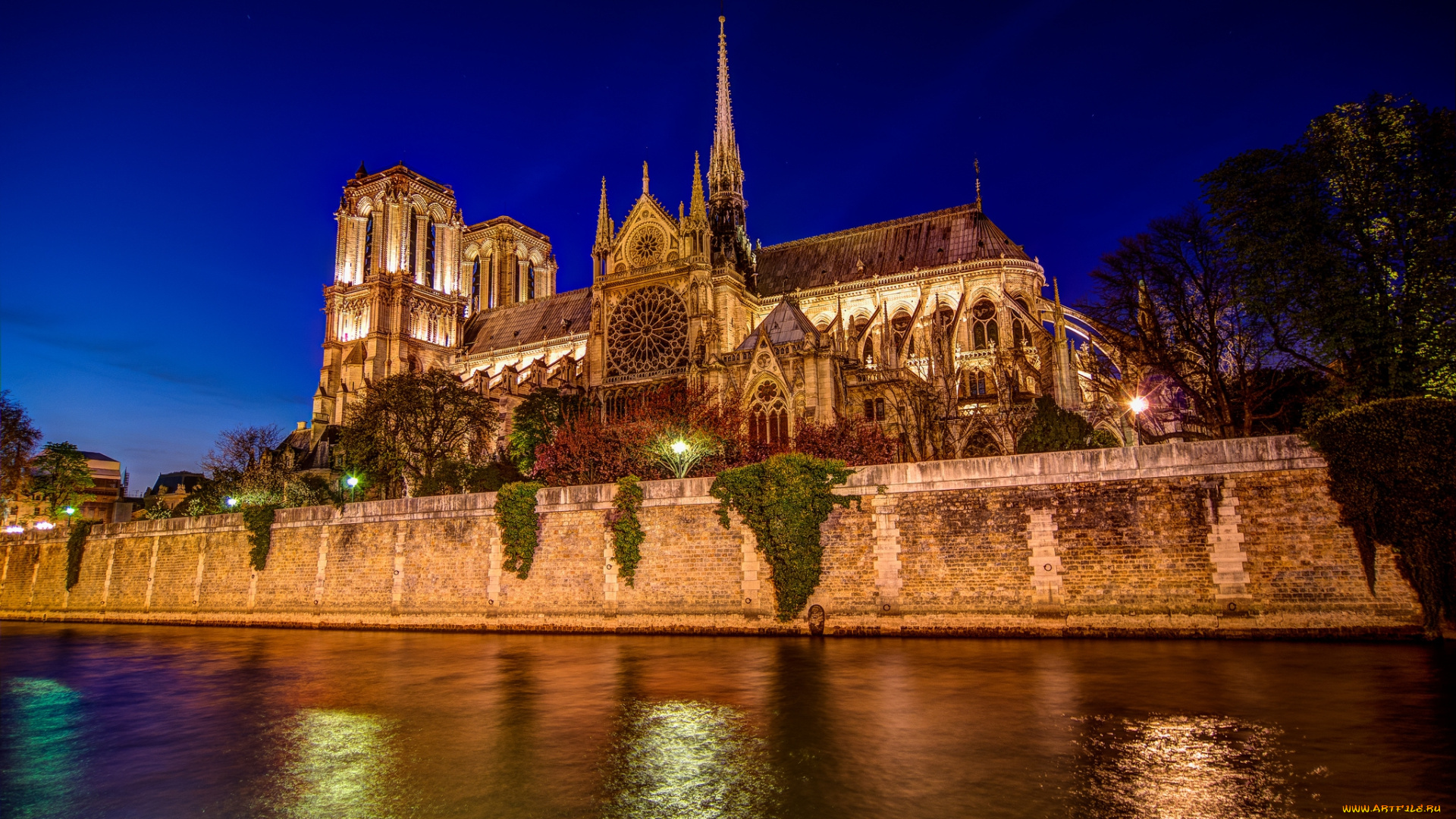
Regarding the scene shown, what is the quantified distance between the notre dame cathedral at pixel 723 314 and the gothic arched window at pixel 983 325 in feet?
0.29

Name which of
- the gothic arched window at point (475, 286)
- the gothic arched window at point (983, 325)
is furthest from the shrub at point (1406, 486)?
the gothic arched window at point (475, 286)

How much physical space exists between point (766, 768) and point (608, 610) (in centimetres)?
1269

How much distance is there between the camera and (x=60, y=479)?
4841 centimetres

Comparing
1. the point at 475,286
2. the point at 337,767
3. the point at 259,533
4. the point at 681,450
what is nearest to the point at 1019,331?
the point at 681,450

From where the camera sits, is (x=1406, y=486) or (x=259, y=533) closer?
(x=1406, y=486)

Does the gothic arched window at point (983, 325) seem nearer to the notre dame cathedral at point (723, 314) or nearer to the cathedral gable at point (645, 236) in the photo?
the notre dame cathedral at point (723, 314)

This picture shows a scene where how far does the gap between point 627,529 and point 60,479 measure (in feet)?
156

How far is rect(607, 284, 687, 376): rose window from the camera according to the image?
4294cm

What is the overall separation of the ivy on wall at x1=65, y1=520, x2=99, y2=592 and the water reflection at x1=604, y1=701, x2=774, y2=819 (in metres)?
34.8

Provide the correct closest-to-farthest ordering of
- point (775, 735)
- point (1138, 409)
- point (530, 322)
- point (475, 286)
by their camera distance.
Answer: point (775, 735), point (1138, 409), point (530, 322), point (475, 286)

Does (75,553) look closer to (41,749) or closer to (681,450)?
(681,450)

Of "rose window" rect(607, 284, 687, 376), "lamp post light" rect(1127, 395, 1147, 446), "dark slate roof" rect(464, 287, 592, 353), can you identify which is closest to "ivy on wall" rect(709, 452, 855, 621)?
"lamp post light" rect(1127, 395, 1147, 446)

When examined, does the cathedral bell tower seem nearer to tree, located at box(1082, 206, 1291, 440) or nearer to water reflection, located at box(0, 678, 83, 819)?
water reflection, located at box(0, 678, 83, 819)

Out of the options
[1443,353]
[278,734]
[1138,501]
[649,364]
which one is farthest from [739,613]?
[649,364]
